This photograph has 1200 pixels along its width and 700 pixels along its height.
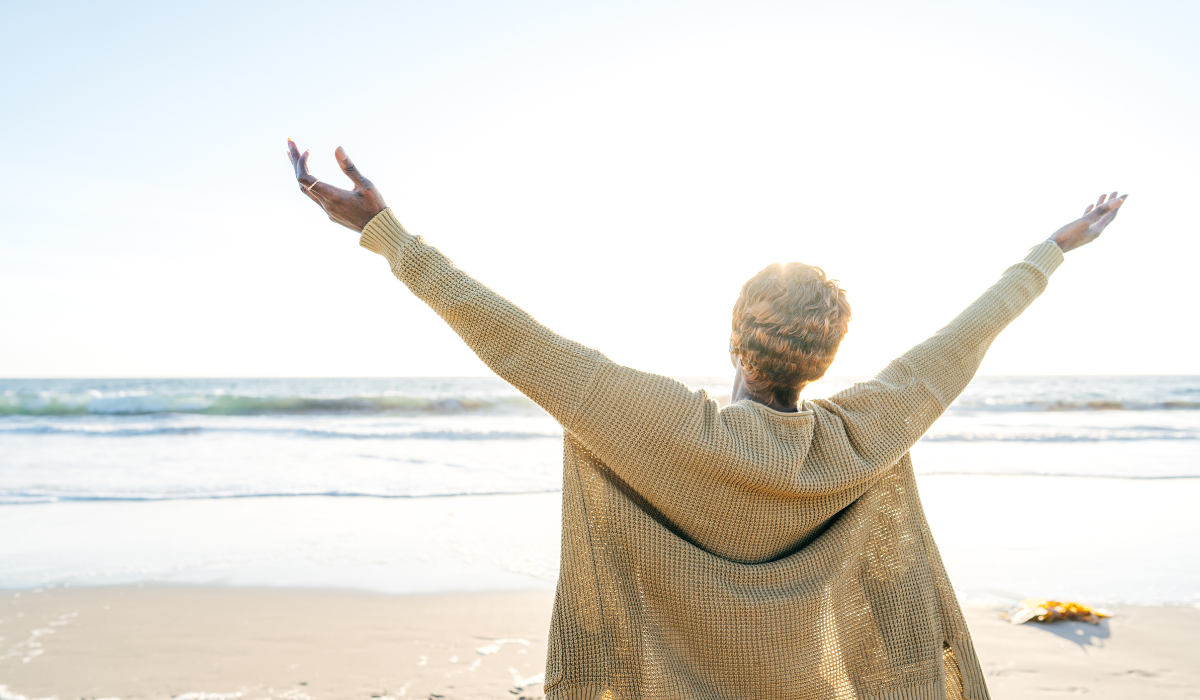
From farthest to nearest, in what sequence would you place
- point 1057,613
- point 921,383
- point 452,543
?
point 452,543, point 1057,613, point 921,383

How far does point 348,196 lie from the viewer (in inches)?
51.1

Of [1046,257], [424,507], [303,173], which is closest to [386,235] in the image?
[303,173]

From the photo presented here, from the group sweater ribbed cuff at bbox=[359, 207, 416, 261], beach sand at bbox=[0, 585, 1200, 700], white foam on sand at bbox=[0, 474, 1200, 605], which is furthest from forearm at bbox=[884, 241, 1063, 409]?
white foam on sand at bbox=[0, 474, 1200, 605]

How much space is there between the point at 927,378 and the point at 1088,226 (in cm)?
82

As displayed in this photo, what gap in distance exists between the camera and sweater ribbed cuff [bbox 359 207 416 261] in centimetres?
126

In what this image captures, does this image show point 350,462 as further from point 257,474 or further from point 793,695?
point 793,695

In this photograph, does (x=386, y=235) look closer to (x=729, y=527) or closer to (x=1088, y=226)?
(x=729, y=527)

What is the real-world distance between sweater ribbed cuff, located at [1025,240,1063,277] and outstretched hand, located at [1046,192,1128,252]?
0.05 metres

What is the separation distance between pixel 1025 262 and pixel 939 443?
1075 centimetres

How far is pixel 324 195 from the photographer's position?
1306 mm

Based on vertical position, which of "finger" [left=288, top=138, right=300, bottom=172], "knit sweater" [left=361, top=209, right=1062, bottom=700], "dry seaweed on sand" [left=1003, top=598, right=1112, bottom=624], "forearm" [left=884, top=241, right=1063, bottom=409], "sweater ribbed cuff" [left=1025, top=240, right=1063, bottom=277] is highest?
"finger" [left=288, top=138, right=300, bottom=172]

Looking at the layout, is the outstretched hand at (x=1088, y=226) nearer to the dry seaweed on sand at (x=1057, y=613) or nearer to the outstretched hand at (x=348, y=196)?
the outstretched hand at (x=348, y=196)

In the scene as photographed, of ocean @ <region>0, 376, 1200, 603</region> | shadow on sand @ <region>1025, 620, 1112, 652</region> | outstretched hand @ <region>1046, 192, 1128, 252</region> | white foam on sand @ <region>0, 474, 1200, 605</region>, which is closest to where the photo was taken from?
outstretched hand @ <region>1046, 192, 1128, 252</region>

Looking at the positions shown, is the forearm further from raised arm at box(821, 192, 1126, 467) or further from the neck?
the neck
